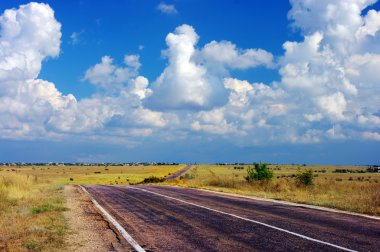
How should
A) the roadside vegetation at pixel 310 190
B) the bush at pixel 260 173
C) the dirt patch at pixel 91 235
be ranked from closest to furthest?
the dirt patch at pixel 91 235
the roadside vegetation at pixel 310 190
the bush at pixel 260 173

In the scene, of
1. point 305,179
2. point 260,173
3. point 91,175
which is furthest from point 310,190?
point 91,175

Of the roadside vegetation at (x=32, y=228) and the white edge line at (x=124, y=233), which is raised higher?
the white edge line at (x=124, y=233)

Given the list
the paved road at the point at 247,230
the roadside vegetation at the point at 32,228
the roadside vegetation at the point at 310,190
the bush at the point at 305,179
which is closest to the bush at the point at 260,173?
the roadside vegetation at the point at 310,190

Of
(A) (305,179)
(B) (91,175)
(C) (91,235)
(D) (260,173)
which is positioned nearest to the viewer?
(C) (91,235)

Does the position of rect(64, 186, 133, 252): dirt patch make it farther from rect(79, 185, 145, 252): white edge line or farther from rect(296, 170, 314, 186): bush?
rect(296, 170, 314, 186): bush

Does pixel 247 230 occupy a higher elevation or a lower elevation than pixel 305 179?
lower

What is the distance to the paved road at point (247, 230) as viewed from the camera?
29.4ft

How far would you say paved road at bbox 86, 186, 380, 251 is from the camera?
8.95m

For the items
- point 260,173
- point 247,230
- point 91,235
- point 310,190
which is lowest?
point 91,235

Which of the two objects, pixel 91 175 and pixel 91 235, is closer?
pixel 91 235

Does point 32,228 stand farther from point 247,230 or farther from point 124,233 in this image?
point 247,230

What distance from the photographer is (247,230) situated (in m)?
11.1

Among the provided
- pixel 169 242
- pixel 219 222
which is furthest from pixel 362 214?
pixel 169 242

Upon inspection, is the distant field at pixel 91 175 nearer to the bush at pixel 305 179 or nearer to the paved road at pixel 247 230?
the bush at pixel 305 179
